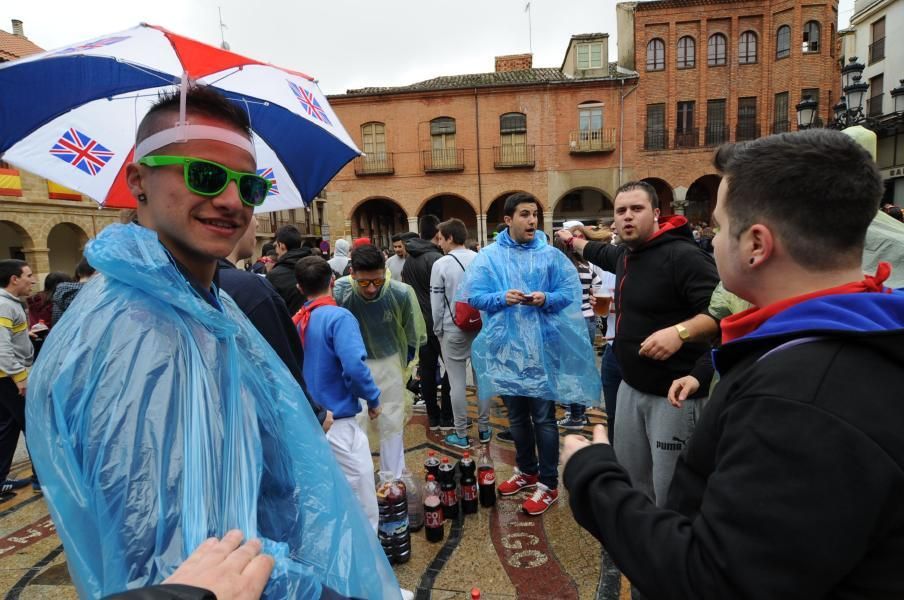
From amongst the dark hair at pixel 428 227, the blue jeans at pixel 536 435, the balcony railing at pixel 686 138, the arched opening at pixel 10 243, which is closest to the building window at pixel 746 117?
the balcony railing at pixel 686 138

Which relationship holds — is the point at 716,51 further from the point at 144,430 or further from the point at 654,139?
the point at 144,430

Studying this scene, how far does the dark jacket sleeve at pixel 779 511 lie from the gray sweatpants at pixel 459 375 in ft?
11.7

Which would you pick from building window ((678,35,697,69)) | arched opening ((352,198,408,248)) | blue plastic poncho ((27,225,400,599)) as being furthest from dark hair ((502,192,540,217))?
building window ((678,35,697,69))

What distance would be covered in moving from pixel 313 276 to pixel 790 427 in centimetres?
260

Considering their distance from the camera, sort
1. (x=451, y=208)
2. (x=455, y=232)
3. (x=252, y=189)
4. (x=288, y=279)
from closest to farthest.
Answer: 1. (x=252, y=189)
2. (x=288, y=279)
3. (x=455, y=232)
4. (x=451, y=208)

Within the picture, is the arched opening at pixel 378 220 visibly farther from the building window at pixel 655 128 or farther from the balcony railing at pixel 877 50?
the balcony railing at pixel 877 50

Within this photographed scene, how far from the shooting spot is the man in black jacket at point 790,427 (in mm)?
793

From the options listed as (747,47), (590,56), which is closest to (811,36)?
(747,47)

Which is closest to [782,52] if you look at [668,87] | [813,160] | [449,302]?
[668,87]

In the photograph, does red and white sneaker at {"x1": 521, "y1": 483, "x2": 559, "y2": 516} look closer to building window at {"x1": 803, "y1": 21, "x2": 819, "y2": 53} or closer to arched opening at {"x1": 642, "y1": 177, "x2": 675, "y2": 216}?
arched opening at {"x1": 642, "y1": 177, "x2": 675, "y2": 216}

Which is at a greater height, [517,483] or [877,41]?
[877,41]

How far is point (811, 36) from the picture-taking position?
20562mm

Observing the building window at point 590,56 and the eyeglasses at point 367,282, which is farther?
the building window at point 590,56

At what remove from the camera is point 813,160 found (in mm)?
996
